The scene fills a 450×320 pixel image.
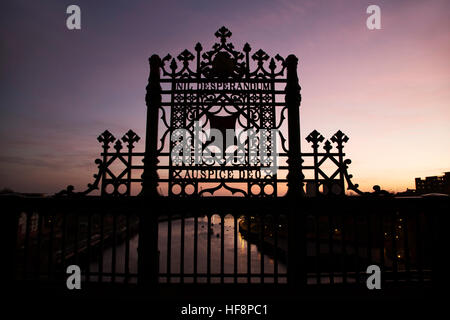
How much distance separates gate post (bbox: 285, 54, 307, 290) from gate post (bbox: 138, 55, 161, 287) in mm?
2410

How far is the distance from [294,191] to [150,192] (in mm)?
2640

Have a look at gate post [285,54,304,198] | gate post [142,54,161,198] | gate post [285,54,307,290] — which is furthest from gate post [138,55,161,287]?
gate post [285,54,304,198]

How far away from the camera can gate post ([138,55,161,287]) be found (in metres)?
4.43

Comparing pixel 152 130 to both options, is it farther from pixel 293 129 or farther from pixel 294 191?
pixel 294 191

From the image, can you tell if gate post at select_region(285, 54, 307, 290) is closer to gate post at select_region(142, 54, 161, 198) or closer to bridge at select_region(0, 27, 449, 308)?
bridge at select_region(0, 27, 449, 308)

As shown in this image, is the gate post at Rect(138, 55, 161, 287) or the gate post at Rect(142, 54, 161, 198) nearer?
the gate post at Rect(138, 55, 161, 287)

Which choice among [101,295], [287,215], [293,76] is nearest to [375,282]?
[287,215]

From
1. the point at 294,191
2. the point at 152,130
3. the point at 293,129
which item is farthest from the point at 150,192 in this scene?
the point at 293,129

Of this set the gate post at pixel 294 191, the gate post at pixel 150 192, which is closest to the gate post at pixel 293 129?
the gate post at pixel 294 191

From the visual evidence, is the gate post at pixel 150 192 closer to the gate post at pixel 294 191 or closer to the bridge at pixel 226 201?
the bridge at pixel 226 201

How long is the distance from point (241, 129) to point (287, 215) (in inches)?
74.8

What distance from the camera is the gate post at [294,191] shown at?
4402 mm
